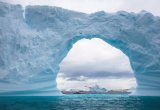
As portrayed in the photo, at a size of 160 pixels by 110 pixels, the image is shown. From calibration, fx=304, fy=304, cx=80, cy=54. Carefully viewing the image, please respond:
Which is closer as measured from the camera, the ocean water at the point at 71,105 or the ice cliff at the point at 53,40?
the ocean water at the point at 71,105

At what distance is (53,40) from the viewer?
22.8 m

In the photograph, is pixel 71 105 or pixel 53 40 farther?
pixel 53 40

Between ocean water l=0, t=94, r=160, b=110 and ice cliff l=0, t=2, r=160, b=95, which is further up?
ice cliff l=0, t=2, r=160, b=95

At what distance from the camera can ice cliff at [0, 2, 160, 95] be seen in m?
21.5

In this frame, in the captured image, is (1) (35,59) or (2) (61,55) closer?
(1) (35,59)

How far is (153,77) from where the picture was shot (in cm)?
2245

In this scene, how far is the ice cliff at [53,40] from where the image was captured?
70.6ft

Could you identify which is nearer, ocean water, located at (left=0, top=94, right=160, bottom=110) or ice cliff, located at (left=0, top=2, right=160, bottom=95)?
ocean water, located at (left=0, top=94, right=160, bottom=110)

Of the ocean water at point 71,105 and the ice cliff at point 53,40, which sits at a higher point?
the ice cliff at point 53,40

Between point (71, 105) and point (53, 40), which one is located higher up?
point (53, 40)

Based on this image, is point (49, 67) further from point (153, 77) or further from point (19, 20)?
point (153, 77)

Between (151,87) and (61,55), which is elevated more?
(61,55)

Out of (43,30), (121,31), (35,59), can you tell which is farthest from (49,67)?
(121,31)

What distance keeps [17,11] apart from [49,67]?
4930 millimetres
